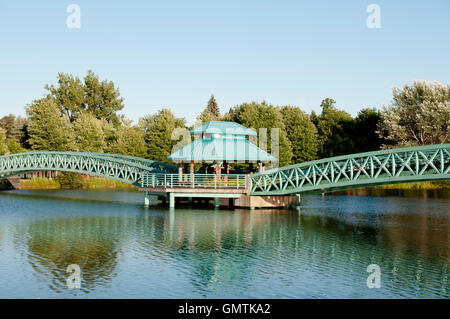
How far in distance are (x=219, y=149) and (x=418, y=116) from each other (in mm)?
41472

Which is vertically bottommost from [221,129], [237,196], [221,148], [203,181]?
[237,196]

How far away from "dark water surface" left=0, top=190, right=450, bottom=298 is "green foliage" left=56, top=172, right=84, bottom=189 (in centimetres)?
3982

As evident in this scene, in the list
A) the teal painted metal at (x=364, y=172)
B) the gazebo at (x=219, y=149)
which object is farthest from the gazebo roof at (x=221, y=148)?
the teal painted metal at (x=364, y=172)

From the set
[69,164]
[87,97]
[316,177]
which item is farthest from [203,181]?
[87,97]

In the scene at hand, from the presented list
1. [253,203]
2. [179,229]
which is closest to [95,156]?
[253,203]

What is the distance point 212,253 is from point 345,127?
7141 cm

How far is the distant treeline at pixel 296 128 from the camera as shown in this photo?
78500mm

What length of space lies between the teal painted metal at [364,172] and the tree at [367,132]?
1804 inches

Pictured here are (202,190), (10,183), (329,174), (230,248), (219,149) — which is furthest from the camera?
(10,183)

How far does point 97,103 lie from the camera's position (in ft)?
416

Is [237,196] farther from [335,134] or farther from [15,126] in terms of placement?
[15,126]

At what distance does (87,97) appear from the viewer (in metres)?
126

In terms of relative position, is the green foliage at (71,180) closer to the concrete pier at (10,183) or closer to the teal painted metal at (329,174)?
the concrete pier at (10,183)

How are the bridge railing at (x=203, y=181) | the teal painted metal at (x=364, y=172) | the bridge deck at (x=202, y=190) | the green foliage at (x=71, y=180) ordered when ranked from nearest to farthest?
the teal painted metal at (x=364, y=172)
the bridge deck at (x=202, y=190)
the bridge railing at (x=203, y=181)
the green foliage at (x=71, y=180)
